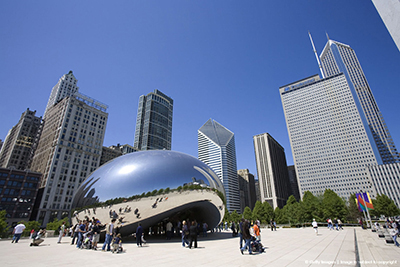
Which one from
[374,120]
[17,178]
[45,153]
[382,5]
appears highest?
[374,120]

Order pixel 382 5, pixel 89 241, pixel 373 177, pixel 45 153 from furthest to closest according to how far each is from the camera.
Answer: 1. pixel 373 177
2. pixel 45 153
3. pixel 89 241
4. pixel 382 5

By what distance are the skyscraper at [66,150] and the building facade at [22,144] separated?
2124cm

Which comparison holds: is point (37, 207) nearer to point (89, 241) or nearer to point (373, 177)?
point (89, 241)

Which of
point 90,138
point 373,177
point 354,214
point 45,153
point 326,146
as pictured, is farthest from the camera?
point 326,146

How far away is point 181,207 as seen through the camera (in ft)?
37.6

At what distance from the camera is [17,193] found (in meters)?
63.0

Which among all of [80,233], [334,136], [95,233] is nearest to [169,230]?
[95,233]

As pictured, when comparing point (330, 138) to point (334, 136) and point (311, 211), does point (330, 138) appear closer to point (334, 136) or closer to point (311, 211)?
point (334, 136)

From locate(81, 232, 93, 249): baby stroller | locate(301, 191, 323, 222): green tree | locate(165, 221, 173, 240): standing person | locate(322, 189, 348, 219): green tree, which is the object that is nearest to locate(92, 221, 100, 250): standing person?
locate(81, 232, 93, 249): baby stroller

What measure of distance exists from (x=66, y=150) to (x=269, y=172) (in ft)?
482

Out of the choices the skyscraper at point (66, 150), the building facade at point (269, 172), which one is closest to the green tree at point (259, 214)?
the skyscraper at point (66, 150)

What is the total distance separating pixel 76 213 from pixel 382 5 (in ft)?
54.7

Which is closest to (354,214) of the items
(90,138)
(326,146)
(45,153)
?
(326,146)

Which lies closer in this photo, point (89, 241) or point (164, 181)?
point (89, 241)
